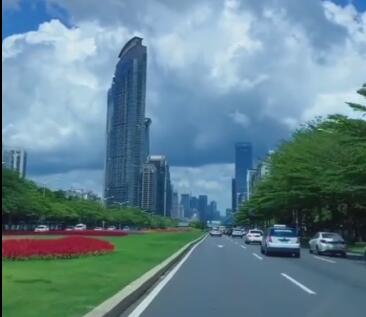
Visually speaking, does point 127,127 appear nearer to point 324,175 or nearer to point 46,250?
point 324,175

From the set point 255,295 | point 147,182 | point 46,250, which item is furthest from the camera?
point 147,182

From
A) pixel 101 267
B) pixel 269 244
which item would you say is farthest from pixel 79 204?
pixel 101 267

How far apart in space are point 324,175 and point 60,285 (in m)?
34.7

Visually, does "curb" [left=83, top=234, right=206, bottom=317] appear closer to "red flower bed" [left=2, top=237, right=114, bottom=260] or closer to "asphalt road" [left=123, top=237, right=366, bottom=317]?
"asphalt road" [left=123, top=237, right=366, bottom=317]

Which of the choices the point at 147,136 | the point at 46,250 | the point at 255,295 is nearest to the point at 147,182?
the point at 147,136

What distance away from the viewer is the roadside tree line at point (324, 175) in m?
36.4

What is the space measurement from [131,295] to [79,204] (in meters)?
119

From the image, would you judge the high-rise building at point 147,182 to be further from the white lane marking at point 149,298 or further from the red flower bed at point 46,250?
the white lane marking at point 149,298

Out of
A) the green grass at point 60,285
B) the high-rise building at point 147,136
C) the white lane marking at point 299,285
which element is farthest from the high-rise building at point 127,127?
the white lane marking at point 299,285

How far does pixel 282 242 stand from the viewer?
3734cm

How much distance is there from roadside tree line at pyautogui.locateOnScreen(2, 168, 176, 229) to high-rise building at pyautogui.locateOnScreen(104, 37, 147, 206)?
9.79 metres

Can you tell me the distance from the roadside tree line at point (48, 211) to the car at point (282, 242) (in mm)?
39812

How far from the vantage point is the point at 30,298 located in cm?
1234

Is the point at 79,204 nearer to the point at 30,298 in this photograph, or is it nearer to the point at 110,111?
the point at 110,111
